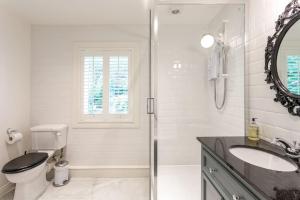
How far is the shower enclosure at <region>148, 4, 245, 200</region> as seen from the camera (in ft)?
7.04

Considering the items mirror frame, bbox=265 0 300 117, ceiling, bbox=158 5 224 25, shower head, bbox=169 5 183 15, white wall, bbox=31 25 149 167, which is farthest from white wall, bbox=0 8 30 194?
mirror frame, bbox=265 0 300 117

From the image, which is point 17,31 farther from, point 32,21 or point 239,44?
point 239,44

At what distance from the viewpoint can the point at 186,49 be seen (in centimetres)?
253

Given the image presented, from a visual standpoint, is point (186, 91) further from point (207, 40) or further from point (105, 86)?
point (105, 86)

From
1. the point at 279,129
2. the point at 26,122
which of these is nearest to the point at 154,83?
A: the point at 279,129

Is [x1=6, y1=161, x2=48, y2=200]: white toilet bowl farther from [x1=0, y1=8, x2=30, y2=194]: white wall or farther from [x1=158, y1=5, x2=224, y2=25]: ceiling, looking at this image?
[x1=158, y1=5, x2=224, y2=25]: ceiling

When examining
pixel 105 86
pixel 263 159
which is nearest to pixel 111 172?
pixel 105 86

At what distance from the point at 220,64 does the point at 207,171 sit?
4.57ft

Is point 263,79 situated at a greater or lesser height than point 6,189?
greater

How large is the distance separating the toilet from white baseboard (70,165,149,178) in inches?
18.2

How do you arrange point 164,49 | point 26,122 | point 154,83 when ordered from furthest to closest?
point 26,122 → point 164,49 → point 154,83

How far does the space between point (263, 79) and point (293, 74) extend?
1.06 feet

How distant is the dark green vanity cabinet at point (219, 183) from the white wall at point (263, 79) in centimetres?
51

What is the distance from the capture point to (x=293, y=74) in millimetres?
1166
